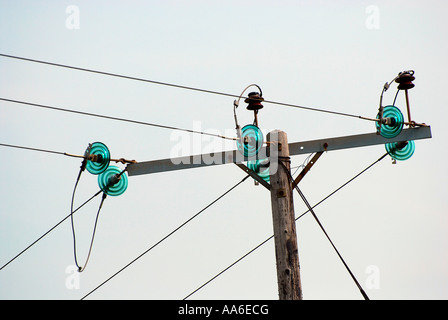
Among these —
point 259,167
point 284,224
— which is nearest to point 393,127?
point 259,167

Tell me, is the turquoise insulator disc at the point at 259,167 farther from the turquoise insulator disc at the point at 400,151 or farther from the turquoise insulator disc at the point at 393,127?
the turquoise insulator disc at the point at 400,151

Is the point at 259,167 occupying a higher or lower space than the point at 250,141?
lower

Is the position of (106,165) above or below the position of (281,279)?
above

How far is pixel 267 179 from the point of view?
10.0m

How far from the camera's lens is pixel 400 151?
429 inches

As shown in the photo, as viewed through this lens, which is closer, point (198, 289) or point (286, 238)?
point (286, 238)

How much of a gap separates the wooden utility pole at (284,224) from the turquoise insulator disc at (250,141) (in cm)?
20

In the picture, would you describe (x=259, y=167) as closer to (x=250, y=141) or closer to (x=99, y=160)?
(x=250, y=141)

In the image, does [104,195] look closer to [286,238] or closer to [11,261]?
[11,261]

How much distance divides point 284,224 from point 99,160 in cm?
281

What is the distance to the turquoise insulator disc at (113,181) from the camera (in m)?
10.7
